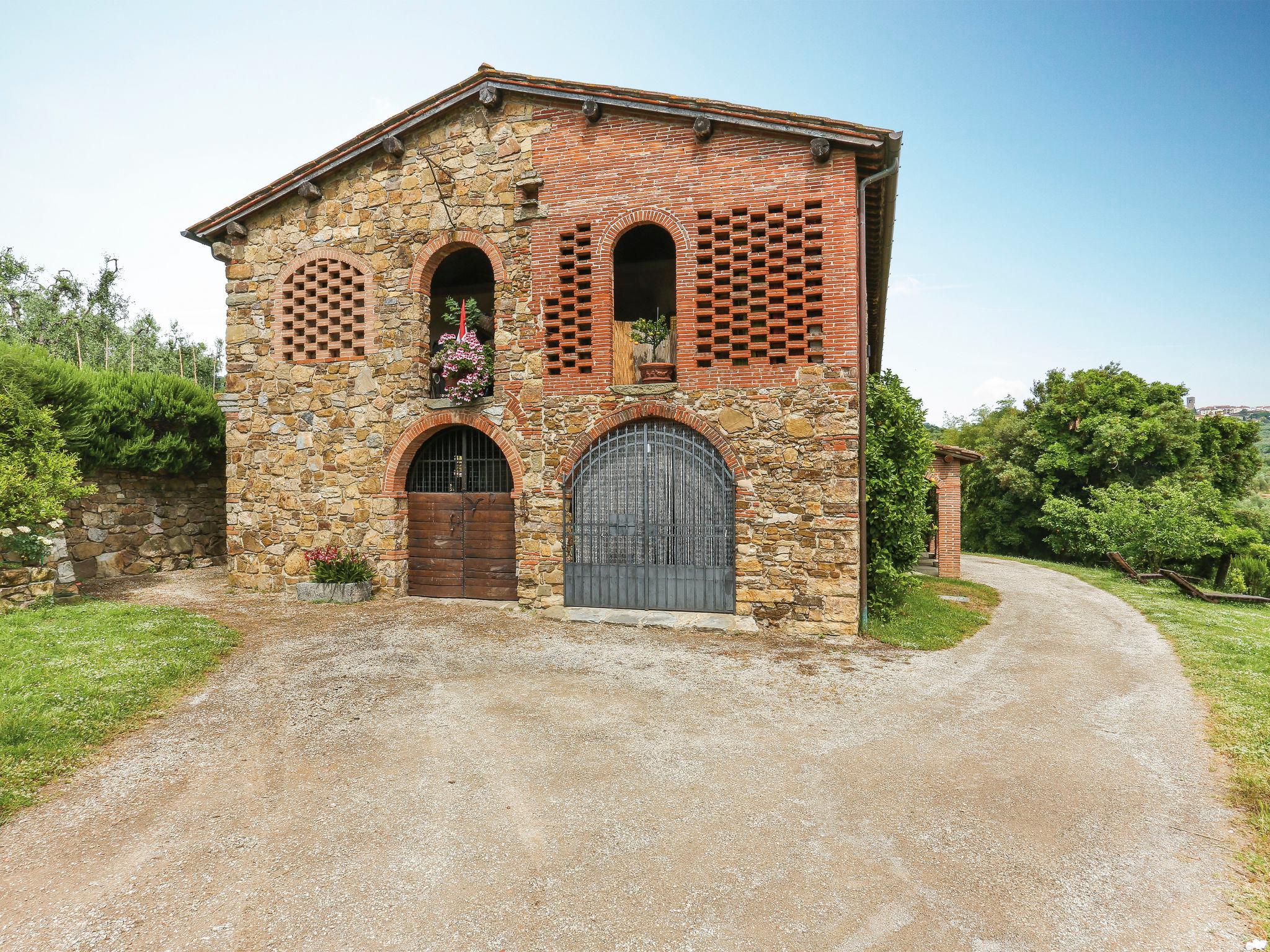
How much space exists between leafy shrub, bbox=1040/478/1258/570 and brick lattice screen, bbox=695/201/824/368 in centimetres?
1353

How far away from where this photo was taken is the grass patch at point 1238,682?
349 centimetres

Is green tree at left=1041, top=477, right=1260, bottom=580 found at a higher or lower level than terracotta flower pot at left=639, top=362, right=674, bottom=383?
lower

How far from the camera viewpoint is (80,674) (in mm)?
5676

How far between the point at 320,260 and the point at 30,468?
535 cm

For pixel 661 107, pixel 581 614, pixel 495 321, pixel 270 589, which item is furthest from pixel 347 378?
pixel 661 107

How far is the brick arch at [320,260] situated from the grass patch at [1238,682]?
11.6m

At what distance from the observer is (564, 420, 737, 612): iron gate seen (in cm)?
900

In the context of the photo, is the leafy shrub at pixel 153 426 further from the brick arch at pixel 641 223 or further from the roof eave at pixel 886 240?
the roof eave at pixel 886 240

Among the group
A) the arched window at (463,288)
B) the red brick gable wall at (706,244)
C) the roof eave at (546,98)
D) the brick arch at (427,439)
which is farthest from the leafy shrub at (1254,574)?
the arched window at (463,288)

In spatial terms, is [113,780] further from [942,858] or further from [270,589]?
[270,589]

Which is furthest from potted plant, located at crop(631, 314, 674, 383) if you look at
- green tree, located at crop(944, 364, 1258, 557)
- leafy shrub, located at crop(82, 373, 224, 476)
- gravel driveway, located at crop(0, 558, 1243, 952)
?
green tree, located at crop(944, 364, 1258, 557)

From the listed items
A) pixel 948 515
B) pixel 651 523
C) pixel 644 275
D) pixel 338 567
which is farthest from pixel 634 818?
pixel 948 515

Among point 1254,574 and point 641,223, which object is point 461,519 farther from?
point 1254,574

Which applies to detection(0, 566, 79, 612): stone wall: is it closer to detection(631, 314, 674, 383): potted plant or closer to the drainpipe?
detection(631, 314, 674, 383): potted plant
